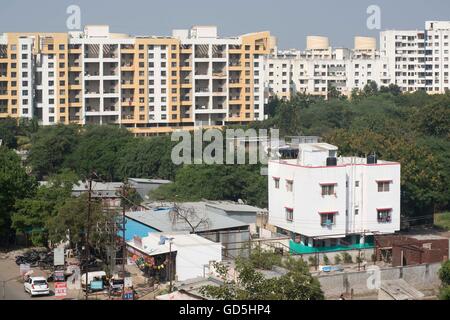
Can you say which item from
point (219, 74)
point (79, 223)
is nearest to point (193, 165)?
point (79, 223)

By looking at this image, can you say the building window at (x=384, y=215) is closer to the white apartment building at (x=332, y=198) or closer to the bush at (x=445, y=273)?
the white apartment building at (x=332, y=198)

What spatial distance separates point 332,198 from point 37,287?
3.83 m

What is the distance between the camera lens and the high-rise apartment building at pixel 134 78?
76.8ft

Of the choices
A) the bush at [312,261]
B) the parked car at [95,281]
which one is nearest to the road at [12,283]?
the parked car at [95,281]

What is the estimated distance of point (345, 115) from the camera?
24.3m

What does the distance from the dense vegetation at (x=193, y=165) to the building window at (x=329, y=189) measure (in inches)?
96.7

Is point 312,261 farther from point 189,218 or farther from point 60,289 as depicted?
point 60,289

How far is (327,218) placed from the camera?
10.2m

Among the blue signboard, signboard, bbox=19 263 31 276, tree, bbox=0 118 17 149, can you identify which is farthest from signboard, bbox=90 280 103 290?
tree, bbox=0 118 17 149

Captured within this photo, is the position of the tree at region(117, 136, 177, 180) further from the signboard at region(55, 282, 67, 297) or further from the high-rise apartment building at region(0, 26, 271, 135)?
the high-rise apartment building at region(0, 26, 271, 135)

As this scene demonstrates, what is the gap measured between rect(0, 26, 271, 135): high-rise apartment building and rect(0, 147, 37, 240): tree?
39.5 ft

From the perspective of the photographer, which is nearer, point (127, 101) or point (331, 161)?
point (331, 161)

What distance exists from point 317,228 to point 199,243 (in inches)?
72.9
